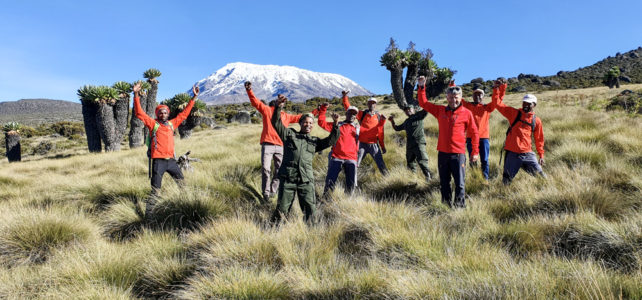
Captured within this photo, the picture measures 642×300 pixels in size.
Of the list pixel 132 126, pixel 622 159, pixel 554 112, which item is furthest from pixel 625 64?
pixel 132 126

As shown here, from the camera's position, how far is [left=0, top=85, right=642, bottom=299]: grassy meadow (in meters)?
2.48

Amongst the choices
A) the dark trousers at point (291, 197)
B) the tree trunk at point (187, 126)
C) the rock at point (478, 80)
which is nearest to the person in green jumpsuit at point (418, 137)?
the dark trousers at point (291, 197)

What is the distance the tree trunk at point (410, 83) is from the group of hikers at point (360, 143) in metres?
11.0

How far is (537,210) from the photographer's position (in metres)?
4.21

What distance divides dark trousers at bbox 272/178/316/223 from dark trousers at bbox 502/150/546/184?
346cm

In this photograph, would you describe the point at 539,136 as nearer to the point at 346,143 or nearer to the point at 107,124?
the point at 346,143

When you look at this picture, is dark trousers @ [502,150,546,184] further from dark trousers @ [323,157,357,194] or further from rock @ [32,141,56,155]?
rock @ [32,141,56,155]

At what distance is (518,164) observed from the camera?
16.8ft

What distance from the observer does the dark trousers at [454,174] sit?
4.45 metres

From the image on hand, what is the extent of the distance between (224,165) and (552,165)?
27.0 ft

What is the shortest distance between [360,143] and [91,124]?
67.6ft

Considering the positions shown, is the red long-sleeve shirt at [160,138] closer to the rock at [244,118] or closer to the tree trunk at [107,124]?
the tree trunk at [107,124]

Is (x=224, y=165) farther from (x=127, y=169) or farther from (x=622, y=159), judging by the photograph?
(x=622, y=159)

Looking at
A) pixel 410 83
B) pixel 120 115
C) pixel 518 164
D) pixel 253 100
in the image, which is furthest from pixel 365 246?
pixel 120 115
